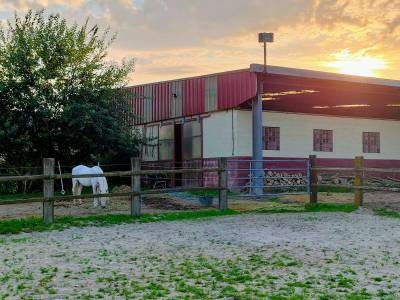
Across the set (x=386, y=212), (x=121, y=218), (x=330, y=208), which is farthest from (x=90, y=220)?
(x=386, y=212)

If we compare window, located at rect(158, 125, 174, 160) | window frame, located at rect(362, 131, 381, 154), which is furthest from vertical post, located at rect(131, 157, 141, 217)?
window frame, located at rect(362, 131, 381, 154)

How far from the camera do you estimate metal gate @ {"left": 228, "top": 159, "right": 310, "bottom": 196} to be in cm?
2011

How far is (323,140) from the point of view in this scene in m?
25.3

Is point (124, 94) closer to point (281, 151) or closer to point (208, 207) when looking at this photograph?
point (281, 151)

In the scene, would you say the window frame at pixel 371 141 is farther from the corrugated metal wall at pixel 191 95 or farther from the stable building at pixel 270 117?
the corrugated metal wall at pixel 191 95

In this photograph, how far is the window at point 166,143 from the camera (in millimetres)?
25172

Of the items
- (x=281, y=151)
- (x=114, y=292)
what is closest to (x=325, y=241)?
(x=114, y=292)

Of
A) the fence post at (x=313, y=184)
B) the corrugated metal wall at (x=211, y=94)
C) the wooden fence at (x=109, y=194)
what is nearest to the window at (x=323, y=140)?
the corrugated metal wall at (x=211, y=94)

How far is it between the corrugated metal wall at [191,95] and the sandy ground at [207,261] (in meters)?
8.99

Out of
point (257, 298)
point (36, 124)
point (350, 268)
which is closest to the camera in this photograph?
point (257, 298)

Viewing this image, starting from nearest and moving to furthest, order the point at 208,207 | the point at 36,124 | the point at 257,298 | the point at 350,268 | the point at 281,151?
the point at 257,298 → the point at 350,268 → the point at 208,207 → the point at 36,124 → the point at 281,151

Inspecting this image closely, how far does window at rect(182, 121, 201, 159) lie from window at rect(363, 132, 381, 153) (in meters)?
7.92

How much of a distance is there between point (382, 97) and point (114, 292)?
68.5 feet

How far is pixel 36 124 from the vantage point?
21547mm
